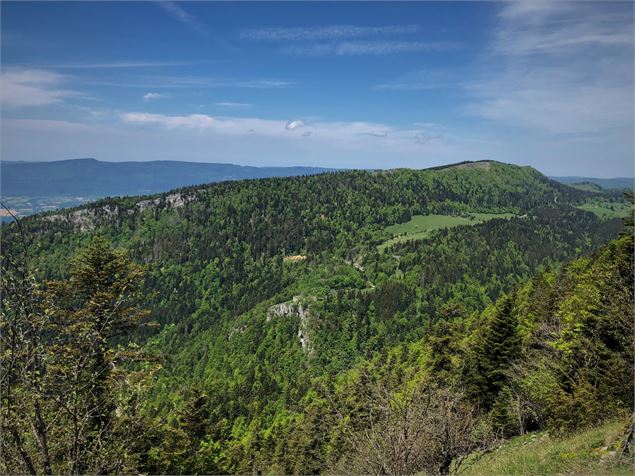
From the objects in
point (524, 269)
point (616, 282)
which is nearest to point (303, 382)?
point (616, 282)

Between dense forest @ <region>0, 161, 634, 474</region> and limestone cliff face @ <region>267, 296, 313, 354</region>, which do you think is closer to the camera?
dense forest @ <region>0, 161, 634, 474</region>

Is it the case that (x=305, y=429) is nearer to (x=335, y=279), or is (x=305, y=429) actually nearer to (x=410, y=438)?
(x=410, y=438)

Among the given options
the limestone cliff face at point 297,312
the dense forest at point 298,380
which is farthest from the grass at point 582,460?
the limestone cliff face at point 297,312

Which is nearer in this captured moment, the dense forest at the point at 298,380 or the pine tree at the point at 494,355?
the dense forest at the point at 298,380

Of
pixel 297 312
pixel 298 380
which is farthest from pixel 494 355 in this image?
pixel 297 312

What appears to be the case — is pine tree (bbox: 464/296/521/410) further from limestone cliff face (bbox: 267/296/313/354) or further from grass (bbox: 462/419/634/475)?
limestone cliff face (bbox: 267/296/313/354)

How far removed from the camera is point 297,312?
5586 inches

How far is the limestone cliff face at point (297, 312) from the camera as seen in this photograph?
133 meters

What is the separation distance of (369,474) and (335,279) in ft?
525

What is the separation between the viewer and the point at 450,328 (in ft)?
132

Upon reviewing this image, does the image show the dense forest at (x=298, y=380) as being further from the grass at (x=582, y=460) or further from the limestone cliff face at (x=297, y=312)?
the limestone cliff face at (x=297, y=312)

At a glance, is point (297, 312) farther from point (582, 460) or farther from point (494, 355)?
point (582, 460)

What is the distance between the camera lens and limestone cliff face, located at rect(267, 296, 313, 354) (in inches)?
5236

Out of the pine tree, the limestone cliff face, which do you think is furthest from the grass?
the limestone cliff face
